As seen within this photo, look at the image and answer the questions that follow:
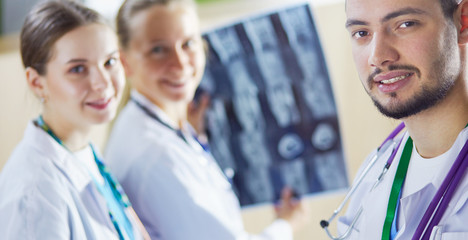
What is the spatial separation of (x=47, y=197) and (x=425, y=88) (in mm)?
681

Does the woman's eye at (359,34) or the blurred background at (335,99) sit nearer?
the woman's eye at (359,34)

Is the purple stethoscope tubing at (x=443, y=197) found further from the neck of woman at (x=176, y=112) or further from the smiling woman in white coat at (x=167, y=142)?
the neck of woman at (x=176, y=112)

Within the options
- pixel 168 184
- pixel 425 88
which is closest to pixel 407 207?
pixel 425 88

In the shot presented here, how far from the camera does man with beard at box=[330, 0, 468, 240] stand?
824 millimetres

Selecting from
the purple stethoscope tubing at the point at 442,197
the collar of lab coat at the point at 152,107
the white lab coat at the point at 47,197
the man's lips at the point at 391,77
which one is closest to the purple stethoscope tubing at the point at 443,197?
the purple stethoscope tubing at the point at 442,197

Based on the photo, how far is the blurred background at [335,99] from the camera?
175 cm

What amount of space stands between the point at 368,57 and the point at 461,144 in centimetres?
19

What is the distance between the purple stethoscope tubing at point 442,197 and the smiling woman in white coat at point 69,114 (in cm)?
59

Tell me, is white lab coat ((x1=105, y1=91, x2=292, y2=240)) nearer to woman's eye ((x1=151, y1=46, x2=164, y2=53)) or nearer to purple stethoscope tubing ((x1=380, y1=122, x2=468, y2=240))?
woman's eye ((x1=151, y1=46, x2=164, y2=53))

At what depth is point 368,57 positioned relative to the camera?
35.5 inches

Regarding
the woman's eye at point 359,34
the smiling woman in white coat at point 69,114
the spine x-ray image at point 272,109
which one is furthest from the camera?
the spine x-ray image at point 272,109

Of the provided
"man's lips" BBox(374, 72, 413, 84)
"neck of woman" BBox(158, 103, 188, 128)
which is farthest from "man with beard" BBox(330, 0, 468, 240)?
"neck of woman" BBox(158, 103, 188, 128)

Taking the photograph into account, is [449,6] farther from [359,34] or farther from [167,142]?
[167,142]

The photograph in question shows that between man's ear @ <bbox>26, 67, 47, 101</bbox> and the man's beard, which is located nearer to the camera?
the man's beard
